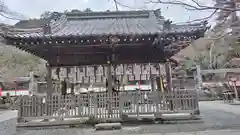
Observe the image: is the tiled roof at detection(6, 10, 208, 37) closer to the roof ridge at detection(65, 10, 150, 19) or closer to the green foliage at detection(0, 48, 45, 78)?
the roof ridge at detection(65, 10, 150, 19)

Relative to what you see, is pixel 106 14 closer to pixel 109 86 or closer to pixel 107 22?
pixel 107 22

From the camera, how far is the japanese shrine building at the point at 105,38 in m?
7.64

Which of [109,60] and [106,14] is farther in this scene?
[106,14]

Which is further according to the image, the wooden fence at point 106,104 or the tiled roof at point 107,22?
the tiled roof at point 107,22

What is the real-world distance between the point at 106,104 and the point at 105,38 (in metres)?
2.42

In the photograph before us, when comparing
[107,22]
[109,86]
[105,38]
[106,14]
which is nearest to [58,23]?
[107,22]

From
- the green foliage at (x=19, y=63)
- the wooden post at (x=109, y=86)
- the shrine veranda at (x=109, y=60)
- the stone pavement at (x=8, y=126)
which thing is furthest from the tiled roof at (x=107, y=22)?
the green foliage at (x=19, y=63)

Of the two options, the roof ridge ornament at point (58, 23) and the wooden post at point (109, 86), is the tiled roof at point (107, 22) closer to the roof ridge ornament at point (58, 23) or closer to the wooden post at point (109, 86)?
the roof ridge ornament at point (58, 23)

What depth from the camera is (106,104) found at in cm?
817

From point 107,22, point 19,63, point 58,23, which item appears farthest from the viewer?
point 19,63

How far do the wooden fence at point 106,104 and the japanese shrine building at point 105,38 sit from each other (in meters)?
1.50

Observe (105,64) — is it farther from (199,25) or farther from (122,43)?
(199,25)

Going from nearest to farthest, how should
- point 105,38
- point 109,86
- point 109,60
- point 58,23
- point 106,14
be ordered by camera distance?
1. point 105,38
2. point 109,86
3. point 109,60
4. point 58,23
5. point 106,14

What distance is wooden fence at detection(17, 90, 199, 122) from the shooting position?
7.95m
